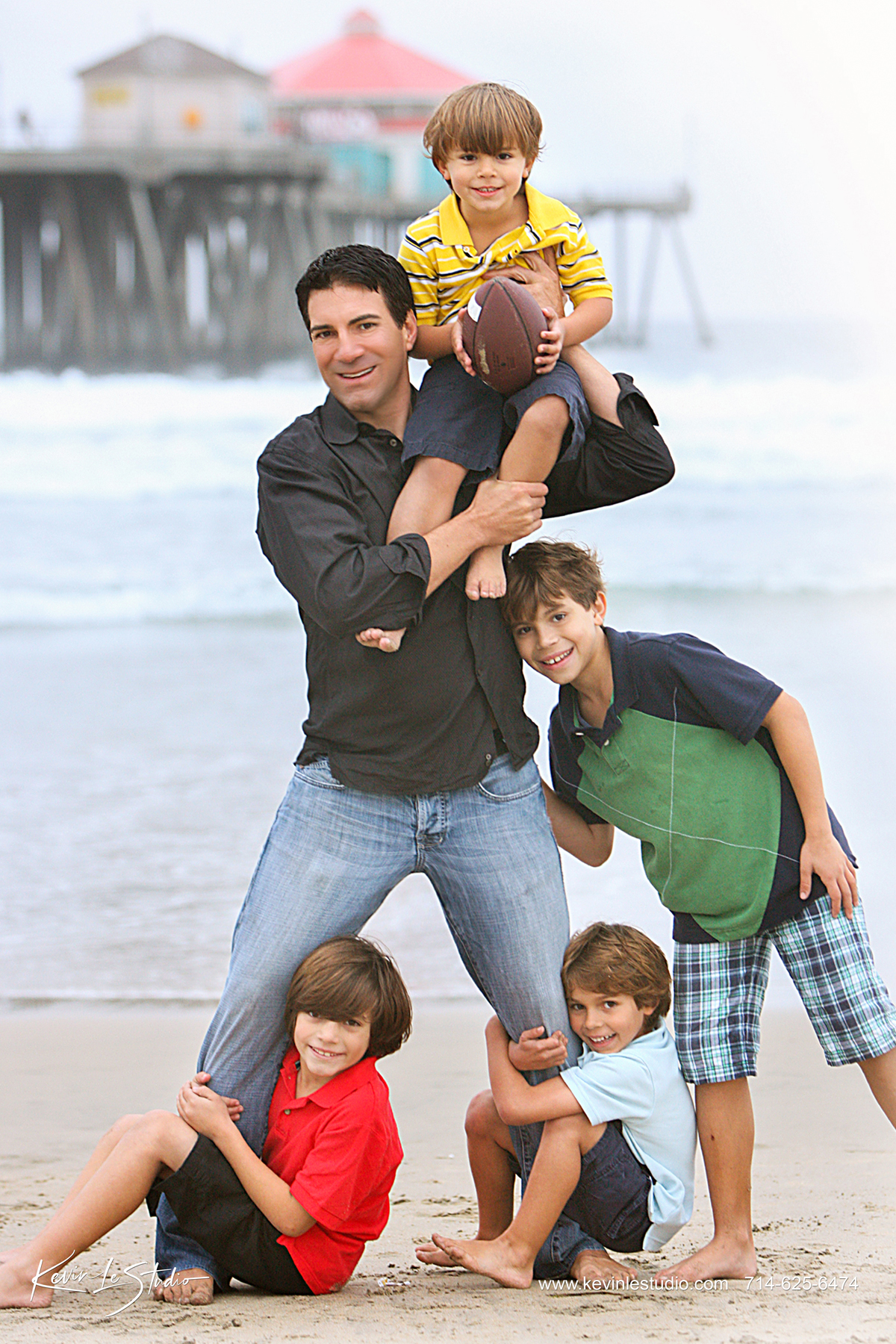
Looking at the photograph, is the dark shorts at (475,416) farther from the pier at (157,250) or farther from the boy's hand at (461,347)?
the pier at (157,250)

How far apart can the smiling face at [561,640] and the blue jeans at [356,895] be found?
8.3 inches

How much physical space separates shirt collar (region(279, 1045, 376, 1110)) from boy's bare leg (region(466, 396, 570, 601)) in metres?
0.91

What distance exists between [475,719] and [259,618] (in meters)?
9.23

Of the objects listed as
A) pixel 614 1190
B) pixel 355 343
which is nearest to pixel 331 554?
pixel 355 343

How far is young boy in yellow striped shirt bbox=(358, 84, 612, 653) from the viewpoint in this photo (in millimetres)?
2623

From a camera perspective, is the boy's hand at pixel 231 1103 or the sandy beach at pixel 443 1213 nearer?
the sandy beach at pixel 443 1213

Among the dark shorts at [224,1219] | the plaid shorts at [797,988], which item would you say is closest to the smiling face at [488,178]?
the plaid shorts at [797,988]

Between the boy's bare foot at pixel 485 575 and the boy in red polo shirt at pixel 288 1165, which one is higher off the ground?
the boy's bare foot at pixel 485 575

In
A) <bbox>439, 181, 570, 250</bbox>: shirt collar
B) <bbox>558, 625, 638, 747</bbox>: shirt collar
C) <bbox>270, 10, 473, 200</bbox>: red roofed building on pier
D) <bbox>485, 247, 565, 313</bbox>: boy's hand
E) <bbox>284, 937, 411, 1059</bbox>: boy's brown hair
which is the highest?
<bbox>270, 10, 473, 200</bbox>: red roofed building on pier

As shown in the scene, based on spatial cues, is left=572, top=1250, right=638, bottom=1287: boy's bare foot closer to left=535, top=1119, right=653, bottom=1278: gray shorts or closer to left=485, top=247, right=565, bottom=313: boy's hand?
left=535, top=1119, right=653, bottom=1278: gray shorts

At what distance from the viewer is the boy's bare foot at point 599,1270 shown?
273cm

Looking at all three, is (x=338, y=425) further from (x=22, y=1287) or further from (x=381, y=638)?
(x=22, y=1287)

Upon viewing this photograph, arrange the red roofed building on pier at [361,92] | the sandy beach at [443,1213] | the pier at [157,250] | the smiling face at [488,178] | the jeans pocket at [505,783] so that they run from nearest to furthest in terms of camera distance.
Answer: the sandy beach at [443,1213], the jeans pocket at [505,783], the smiling face at [488,178], the pier at [157,250], the red roofed building on pier at [361,92]

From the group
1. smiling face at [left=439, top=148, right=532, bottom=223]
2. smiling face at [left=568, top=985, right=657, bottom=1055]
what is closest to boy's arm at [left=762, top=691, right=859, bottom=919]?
smiling face at [left=568, top=985, right=657, bottom=1055]
